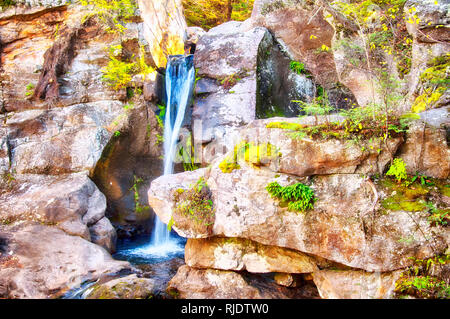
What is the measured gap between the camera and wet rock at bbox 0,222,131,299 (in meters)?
5.88

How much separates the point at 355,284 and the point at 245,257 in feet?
6.02

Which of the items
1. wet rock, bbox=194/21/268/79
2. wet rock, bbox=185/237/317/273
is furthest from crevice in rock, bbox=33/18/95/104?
wet rock, bbox=185/237/317/273

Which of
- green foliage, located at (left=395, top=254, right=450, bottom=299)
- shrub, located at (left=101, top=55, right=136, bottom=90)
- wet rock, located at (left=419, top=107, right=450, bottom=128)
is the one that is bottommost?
green foliage, located at (left=395, top=254, right=450, bottom=299)

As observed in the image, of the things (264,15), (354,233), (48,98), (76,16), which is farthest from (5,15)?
(354,233)

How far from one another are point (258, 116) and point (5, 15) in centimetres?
956

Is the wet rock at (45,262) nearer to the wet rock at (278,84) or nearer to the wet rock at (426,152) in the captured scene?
the wet rock at (426,152)

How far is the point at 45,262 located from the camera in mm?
6508

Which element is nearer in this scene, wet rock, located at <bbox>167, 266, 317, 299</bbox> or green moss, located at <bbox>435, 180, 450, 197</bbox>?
green moss, located at <bbox>435, 180, 450, 197</bbox>

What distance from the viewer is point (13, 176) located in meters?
9.15

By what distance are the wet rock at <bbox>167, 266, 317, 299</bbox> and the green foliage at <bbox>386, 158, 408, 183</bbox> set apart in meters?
2.41

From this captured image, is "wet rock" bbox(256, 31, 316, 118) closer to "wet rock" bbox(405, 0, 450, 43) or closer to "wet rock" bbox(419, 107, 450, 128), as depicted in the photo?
"wet rock" bbox(405, 0, 450, 43)

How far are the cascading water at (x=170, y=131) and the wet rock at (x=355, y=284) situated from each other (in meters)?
4.61
